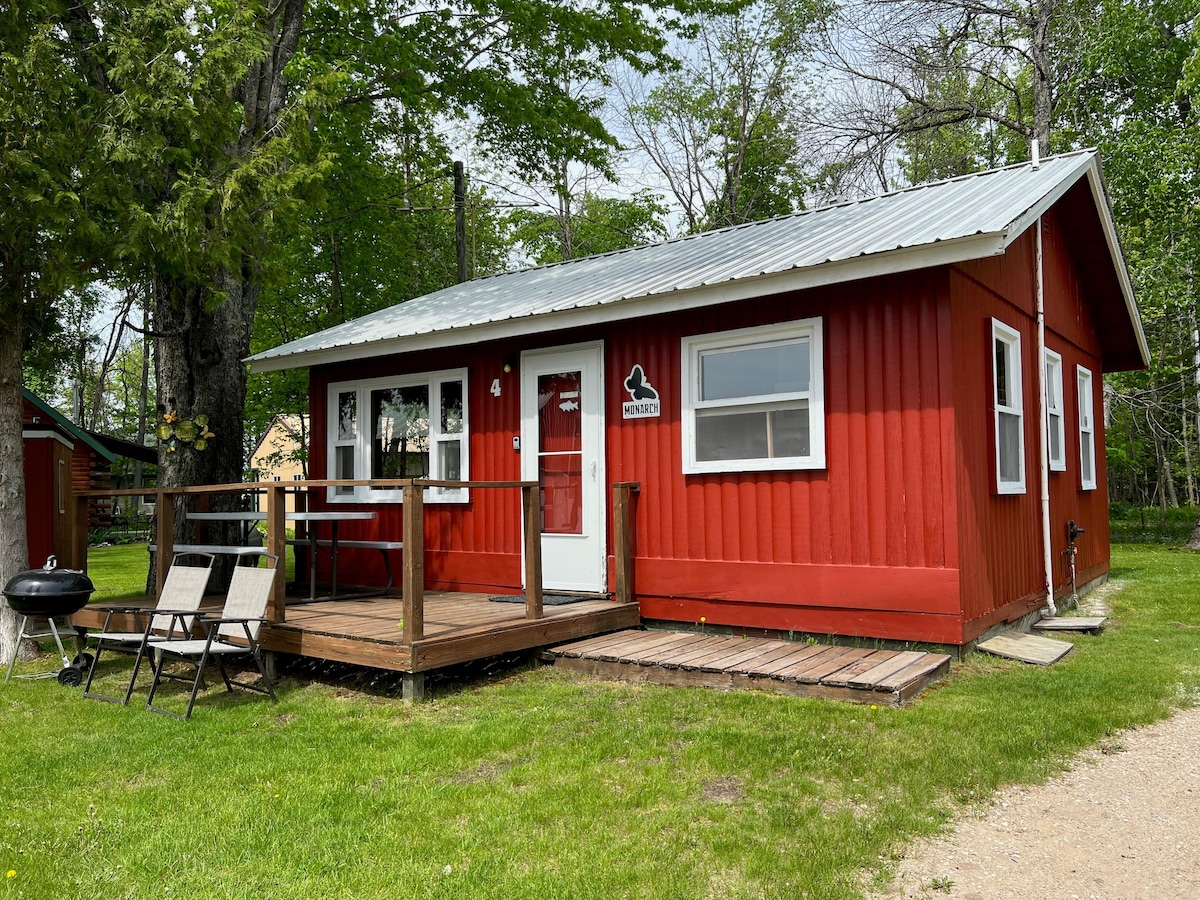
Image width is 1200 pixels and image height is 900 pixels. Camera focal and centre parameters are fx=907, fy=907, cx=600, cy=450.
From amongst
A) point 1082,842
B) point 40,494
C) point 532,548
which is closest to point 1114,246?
point 532,548

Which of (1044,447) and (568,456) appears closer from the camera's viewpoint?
(1044,447)

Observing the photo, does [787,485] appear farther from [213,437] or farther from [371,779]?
[213,437]

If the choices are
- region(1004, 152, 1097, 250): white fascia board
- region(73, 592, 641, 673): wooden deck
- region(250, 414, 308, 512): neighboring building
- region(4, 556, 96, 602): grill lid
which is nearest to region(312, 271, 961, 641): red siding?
region(1004, 152, 1097, 250): white fascia board

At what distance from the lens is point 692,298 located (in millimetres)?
6512

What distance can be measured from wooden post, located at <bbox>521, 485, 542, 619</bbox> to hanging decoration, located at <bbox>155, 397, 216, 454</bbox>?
14.9ft

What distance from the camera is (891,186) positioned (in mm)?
25234

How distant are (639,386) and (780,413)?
4.12ft

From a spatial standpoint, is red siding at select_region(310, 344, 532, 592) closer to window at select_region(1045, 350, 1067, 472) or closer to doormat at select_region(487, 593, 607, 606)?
doormat at select_region(487, 593, 607, 606)

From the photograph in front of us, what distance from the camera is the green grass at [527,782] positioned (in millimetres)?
3125

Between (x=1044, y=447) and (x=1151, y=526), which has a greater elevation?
(x=1044, y=447)

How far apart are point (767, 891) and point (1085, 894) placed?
102cm

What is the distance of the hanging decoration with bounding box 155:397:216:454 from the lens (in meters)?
9.00

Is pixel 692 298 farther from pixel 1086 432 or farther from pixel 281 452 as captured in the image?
pixel 281 452

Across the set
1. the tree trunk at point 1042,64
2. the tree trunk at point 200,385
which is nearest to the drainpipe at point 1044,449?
the tree trunk at point 200,385
